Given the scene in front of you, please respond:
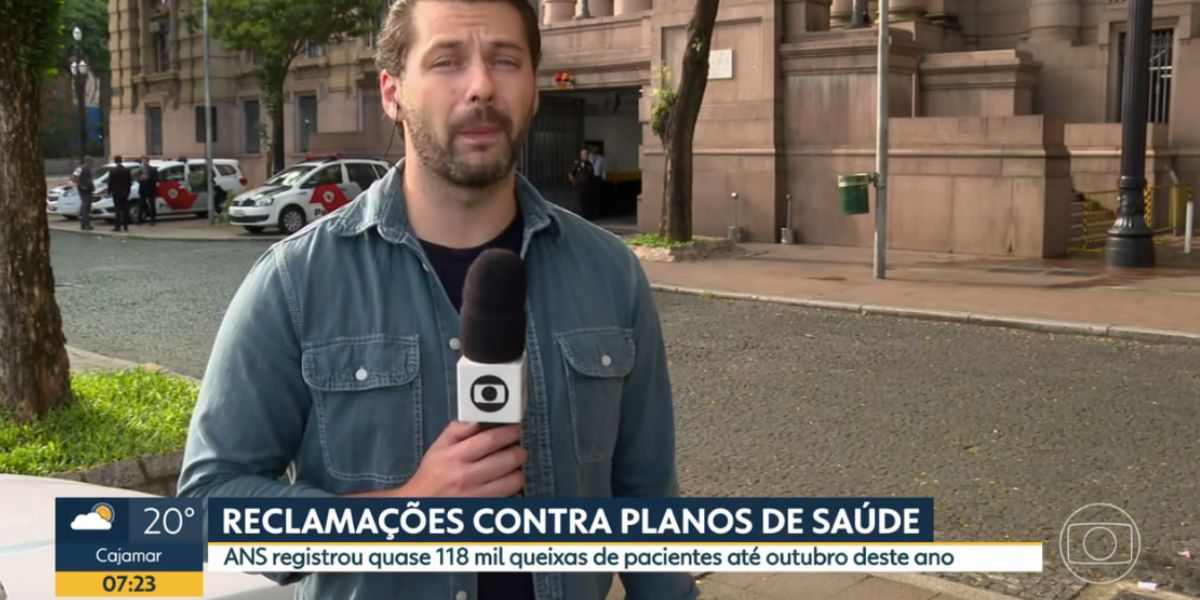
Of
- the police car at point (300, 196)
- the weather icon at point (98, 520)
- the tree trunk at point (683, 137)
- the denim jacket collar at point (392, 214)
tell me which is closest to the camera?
the denim jacket collar at point (392, 214)

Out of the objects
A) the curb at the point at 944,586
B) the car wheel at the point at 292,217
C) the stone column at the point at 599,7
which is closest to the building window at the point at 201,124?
the stone column at the point at 599,7

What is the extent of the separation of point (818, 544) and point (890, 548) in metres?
0.17

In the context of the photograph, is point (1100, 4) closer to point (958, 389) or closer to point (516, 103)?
point (958, 389)

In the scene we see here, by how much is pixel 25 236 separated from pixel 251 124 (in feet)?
128

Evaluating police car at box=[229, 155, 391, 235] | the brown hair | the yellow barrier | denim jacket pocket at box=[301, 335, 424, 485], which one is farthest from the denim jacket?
police car at box=[229, 155, 391, 235]

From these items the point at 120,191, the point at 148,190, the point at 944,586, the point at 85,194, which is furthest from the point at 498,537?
the point at 148,190

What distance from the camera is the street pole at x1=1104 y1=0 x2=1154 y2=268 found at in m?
16.9

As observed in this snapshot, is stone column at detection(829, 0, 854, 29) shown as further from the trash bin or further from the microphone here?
the microphone

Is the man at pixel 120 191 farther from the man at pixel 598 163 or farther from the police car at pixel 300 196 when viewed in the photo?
the man at pixel 598 163

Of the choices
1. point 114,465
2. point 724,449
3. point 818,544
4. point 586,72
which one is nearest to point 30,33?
point 114,465

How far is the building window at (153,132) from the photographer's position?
4772 centimetres

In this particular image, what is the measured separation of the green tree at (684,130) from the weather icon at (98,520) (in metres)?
17.2

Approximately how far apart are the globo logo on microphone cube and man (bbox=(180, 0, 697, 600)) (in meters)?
0.29

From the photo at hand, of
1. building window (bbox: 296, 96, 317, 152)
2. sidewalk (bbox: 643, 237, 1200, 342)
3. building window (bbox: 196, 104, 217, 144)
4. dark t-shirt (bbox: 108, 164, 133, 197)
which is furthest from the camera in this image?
building window (bbox: 196, 104, 217, 144)
